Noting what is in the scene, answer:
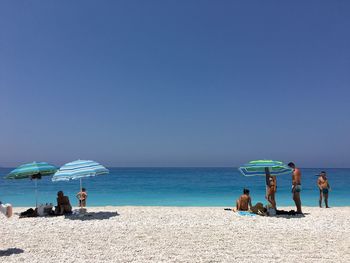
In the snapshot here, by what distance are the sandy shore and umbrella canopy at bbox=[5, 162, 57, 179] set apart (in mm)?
1499

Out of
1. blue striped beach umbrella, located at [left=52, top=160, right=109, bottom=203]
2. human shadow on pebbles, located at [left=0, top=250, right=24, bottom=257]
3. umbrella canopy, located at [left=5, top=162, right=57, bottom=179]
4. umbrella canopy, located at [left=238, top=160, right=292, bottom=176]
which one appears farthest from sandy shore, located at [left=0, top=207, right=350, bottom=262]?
umbrella canopy, located at [left=238, top=160, right=292, bottom=176]

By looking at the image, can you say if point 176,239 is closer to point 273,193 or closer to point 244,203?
point 244,203

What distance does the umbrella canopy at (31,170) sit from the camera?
448 inches

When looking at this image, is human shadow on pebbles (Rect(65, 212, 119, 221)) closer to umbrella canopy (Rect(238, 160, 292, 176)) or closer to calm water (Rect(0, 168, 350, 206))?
umbrella canopy (Rect(238, 160, 292, 176))

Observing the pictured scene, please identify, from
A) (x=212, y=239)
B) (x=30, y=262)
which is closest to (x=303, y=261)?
(x=212, y=239)

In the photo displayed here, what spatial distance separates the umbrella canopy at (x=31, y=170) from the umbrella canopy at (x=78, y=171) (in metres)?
0.99

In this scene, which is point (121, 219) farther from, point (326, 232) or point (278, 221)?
point (326, 232)

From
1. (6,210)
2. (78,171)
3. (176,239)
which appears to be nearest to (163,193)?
(78,171)

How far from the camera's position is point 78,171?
35.0 feet

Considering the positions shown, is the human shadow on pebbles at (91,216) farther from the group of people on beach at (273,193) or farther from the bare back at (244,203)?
the group of people on beach at (273,193)

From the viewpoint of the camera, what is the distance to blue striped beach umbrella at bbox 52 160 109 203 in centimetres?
1052

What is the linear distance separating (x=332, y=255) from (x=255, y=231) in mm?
2397

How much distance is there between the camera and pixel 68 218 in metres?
10.7

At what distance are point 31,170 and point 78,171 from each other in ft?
6.64
